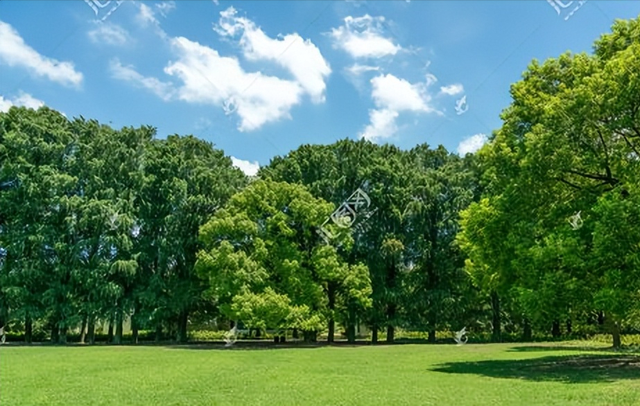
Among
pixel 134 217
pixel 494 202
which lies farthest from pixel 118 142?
pixel 494 202

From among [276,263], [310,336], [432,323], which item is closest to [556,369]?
[276,263]

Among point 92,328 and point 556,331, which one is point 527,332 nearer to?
point 556,331

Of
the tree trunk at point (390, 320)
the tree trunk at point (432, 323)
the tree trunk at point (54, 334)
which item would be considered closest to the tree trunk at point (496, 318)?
the tree trunk at point (432, 323)

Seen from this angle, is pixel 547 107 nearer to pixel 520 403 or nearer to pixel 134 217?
pixel 520 403

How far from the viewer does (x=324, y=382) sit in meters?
17.4

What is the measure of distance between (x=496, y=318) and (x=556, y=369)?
100 feet

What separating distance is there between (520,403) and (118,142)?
143 feet

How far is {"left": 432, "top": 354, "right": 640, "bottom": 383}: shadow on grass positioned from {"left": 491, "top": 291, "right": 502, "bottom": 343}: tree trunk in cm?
2482

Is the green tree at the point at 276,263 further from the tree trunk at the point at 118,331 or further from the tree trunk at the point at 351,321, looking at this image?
the tree trunk at the point at 118,331

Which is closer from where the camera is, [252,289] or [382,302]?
[252,289]

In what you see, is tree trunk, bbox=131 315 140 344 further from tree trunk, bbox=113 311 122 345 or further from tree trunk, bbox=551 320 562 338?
tree trunk, bbox=551 320 562 338

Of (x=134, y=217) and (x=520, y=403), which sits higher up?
(x=134, y=217)

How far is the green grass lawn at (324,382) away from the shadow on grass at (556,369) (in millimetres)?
32

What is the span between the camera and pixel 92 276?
4434cm
